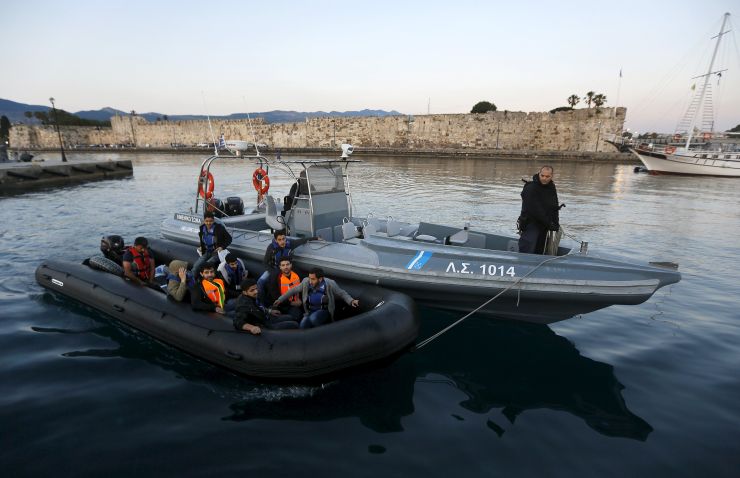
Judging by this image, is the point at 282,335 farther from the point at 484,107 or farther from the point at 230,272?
the point at 484,107

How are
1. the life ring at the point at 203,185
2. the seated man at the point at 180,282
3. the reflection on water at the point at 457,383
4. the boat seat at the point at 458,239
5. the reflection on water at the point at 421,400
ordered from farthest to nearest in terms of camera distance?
the life ring at the point at 203,185 < the boat seat at the point at 458,239 < the seated man at the point at 180,282 < the reflection on water at the point at 457,383 < the reflection on water at the point at 421,400

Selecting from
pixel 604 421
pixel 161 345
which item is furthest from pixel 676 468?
pixel 161 345

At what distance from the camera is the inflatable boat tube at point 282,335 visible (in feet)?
15.2

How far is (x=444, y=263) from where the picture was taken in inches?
238

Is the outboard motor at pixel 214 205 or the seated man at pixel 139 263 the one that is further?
the outboard motor at pixel 214 205

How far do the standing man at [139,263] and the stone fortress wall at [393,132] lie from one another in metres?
56.5

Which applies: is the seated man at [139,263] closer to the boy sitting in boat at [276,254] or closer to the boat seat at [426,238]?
the boy sitting in boat at [276,254]

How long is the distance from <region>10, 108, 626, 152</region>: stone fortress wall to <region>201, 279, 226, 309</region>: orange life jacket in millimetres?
56576

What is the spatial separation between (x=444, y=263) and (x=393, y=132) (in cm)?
5999

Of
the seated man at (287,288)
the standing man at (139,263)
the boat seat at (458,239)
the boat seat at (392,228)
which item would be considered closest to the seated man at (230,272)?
the seated man at (287,288)

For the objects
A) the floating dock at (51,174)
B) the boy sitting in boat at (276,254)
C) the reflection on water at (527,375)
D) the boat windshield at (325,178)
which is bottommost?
the reflection on water at (527,375)

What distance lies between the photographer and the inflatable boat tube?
182 inches

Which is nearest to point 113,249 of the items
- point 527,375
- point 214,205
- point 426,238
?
point 214,205

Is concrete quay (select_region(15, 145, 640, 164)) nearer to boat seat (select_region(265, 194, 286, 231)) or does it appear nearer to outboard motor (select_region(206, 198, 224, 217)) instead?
outboard motor (select_region(206, 198, 224, 217))
